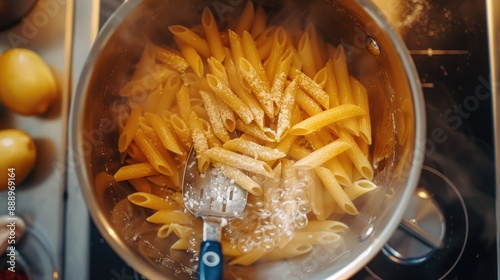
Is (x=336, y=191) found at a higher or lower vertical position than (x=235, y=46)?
lower

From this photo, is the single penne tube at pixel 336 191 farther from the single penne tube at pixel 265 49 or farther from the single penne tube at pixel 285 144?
the single penne tube at pixel 265 49

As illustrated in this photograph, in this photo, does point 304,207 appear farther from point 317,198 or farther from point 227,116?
point 227,116

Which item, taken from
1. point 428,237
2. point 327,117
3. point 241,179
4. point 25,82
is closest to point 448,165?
point 428,237

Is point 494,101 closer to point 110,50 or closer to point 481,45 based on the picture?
point 481,45

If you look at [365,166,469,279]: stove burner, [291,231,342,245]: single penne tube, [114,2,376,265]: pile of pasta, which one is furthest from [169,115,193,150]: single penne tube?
[365,166,469,279]: stove burner

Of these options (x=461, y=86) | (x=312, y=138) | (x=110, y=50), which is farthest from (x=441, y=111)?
(x=110, y=50)

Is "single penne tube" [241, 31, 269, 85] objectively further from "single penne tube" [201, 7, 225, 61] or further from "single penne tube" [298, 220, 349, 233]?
"single penne tube" [298, 220, 349, 233]

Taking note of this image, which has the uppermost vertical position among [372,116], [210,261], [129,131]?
[372,116]
